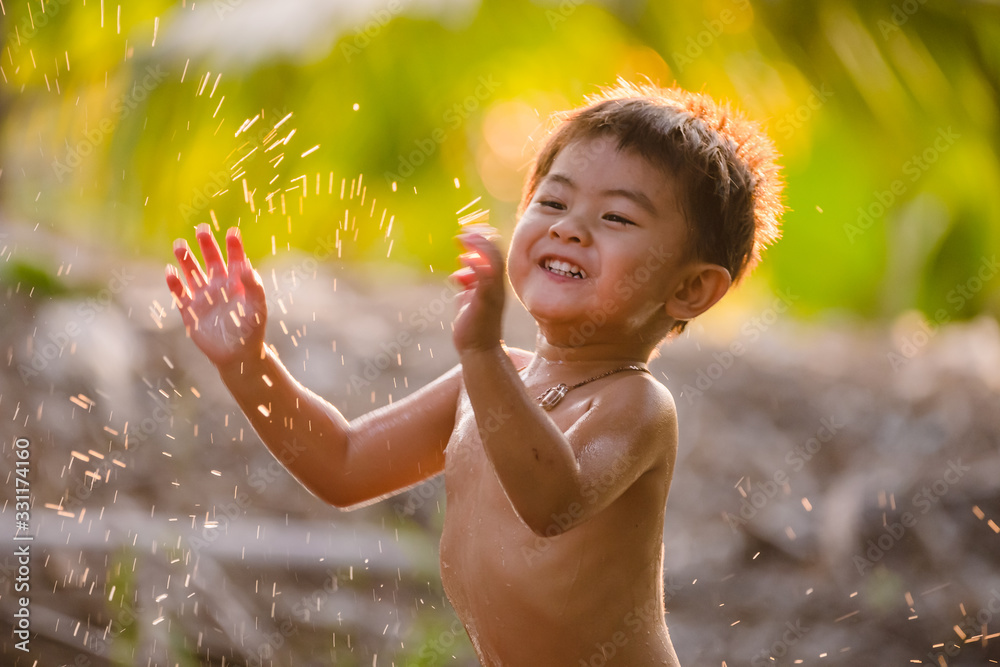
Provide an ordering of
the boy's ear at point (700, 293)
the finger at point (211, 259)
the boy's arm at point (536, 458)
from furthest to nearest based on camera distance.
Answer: the finger at point (211, 259)
the boy's ear at point (700, 293)
the boy's arm at point (536, 458)

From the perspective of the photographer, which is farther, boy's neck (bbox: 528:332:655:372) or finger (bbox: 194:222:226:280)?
finger (bbox: 194:222:226:280)

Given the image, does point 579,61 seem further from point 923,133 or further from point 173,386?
point 173,386

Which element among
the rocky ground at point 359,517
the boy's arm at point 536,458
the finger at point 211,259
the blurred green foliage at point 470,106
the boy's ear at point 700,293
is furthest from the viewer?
the blurred green foliage at point 470,106

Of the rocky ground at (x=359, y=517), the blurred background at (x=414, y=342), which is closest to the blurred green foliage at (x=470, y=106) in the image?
the blurred background at (x=414, y=342)

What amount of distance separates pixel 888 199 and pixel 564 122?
5.51 feet

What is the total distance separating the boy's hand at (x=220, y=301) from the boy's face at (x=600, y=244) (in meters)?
0.36

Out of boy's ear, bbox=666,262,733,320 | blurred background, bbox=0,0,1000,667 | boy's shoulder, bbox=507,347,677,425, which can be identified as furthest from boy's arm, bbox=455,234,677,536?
blurred background, bbox=0,0,1000,667

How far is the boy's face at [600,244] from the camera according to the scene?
1.07 metres

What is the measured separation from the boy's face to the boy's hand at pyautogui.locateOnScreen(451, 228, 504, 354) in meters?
0.14

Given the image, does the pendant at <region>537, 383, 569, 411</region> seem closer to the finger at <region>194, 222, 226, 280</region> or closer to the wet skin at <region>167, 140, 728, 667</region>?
the wet skin at <region>167, 140, 728, 667</region>

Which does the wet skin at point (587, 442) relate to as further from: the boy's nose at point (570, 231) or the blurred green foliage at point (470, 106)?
the blurred green foliage at point (470, 106)

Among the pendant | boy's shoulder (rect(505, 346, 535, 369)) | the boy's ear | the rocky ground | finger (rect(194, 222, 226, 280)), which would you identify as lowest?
the rocky ground

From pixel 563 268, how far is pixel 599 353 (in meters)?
0.13

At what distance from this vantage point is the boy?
1061 millimetres
